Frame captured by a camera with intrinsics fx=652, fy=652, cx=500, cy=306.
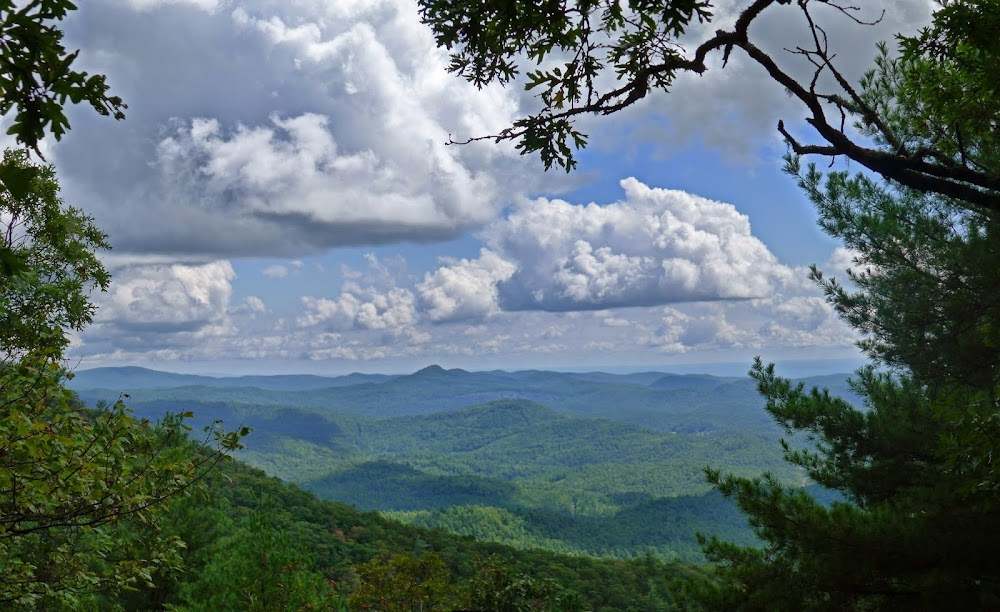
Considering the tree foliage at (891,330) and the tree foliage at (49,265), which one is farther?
the tree foliage at (49,265)

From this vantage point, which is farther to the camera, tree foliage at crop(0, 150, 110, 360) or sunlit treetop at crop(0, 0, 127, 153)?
tree foliage at crop(0, 150, 110, 360)

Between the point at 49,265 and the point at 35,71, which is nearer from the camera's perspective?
the point at 35,71

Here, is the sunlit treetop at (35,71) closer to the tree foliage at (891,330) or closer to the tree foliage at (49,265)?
the tree foliage at (891,330)

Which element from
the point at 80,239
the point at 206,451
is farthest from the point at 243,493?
the point at 206,451

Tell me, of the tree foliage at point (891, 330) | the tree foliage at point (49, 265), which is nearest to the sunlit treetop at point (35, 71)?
the tree foliage at point (891, 330)

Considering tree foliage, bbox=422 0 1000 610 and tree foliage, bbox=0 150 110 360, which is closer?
tree foliage, bbox=422 0 1000 610

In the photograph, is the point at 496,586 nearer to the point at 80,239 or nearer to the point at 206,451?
the point at 206,451

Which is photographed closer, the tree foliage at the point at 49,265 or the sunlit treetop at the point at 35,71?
the sunlit treetop at the point at 35,71

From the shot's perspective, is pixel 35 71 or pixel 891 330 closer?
pixel 35 71

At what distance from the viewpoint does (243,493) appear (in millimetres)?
58719

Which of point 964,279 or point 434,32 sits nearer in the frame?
point 434,32

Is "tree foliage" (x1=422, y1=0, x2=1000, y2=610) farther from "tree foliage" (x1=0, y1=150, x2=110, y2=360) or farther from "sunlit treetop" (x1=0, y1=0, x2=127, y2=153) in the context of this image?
"tree foliage" (x1=0, y1=150, x2=110, y2=360)

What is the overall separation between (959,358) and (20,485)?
12590mm

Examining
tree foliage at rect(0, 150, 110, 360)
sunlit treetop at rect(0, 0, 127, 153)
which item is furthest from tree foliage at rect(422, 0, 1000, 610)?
tree foliage at rect(0, 150, 110, 360)
